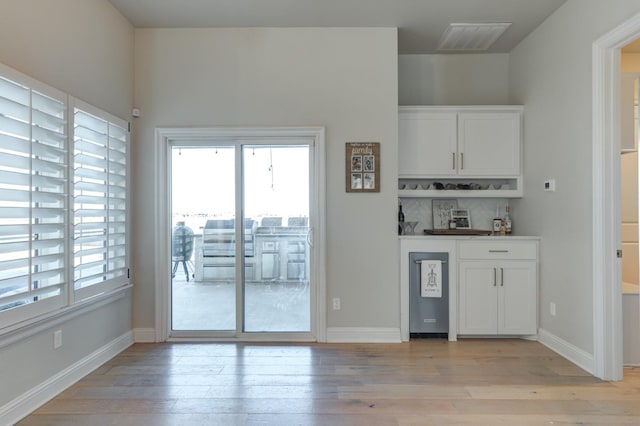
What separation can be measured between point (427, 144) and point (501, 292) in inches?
64.6

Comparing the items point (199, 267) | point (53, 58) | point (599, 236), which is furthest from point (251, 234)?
point (599, 236)

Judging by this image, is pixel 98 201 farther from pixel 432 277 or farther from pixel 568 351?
pixel 568 351

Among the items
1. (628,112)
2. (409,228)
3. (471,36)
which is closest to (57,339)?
(409,228)

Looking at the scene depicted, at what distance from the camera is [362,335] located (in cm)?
371

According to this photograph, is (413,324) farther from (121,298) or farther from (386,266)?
(121,298)

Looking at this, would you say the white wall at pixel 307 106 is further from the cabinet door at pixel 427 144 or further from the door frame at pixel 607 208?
the door frame at pixel 607 208

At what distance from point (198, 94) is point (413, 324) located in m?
3.08

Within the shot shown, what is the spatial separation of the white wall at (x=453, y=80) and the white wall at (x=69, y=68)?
2.91m

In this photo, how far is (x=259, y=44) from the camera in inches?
147

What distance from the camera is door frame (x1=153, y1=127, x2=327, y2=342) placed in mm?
3719

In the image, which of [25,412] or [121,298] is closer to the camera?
[25,412]

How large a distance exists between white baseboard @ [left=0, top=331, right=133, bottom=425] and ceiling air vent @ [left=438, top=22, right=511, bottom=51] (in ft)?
14.0

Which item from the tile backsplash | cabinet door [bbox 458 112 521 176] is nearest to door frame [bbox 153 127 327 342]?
the tile backsplash

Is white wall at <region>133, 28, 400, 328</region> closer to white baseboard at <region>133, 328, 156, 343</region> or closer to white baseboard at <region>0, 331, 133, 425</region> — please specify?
white baseboard at <region>133, 328, 156, 343</region>
